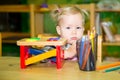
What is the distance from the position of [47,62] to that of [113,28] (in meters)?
1.84

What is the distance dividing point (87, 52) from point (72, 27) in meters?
0.28

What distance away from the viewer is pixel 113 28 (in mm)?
2770

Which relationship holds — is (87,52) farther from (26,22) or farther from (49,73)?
(26,22)

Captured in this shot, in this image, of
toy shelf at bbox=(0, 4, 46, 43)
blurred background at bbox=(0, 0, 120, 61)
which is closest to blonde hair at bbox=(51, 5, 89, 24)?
toy shelf at bbox=(0, 4, 46, 43)

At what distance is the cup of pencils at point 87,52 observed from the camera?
87 cm

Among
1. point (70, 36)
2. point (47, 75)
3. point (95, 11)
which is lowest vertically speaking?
point (47, 75)

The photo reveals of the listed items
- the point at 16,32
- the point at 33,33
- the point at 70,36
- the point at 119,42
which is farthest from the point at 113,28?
the point at 70,36

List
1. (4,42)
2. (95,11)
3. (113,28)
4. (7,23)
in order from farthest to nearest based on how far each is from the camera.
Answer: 1. (7,23)
2. (4,42)
3. (113,28)
4. (95,11)

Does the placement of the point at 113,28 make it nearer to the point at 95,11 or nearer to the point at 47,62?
the point at 95,11

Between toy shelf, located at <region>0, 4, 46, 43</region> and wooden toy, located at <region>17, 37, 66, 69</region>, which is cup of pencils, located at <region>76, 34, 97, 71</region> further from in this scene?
toy shelf, located at <region>0, 4, 46, 43</region>

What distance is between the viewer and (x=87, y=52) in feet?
2.85

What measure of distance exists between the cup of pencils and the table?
0.03m

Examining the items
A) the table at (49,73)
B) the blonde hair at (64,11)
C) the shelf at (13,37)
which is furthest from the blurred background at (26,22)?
the table at (49,73)

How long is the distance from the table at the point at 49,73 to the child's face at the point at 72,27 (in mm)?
196
